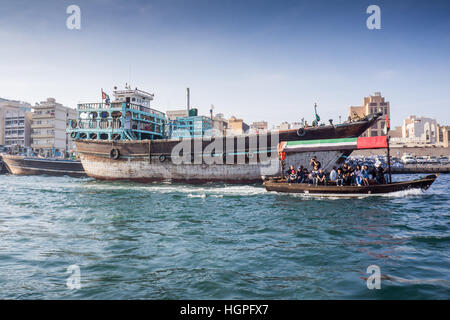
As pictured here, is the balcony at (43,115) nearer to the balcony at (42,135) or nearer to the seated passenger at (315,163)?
the balcony at (42,135)

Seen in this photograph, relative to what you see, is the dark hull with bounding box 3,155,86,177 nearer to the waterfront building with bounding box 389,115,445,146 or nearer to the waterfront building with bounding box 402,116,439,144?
the waterfront building with bounding box 389,115,445,146

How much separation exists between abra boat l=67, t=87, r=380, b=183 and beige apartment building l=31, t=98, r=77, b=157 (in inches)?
1559

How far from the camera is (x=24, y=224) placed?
9.91m

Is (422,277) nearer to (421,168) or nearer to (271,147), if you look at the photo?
(271,147)

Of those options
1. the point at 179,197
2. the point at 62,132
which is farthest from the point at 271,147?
the point at 62,132

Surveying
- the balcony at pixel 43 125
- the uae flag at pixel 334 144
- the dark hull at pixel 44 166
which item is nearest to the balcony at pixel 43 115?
the balcony at pixel 43 125

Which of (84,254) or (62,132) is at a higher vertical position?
(62,132)

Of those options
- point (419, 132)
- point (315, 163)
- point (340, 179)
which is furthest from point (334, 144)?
point (419, 132)

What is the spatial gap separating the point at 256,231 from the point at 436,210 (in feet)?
28.1

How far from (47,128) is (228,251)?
2746 inches

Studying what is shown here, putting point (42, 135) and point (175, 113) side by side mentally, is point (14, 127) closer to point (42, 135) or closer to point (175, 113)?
point (42, 135)

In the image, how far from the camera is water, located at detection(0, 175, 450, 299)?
5090 mm

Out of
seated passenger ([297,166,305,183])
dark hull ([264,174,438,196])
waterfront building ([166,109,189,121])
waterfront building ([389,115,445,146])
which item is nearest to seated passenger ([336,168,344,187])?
dark hull ([264,174,438,196])

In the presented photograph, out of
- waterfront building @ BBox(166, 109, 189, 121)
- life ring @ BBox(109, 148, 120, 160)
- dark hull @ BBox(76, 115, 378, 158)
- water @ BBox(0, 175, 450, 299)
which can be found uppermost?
waterfront building @ BBox(166, 109, 189, 121)
